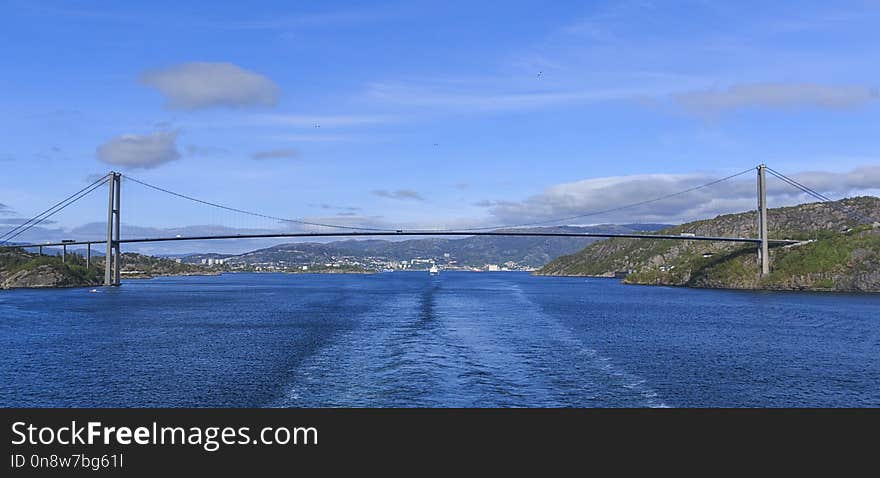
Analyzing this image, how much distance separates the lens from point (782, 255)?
291ft

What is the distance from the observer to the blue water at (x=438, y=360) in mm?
18547

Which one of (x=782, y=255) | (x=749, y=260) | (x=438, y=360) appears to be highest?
(x=782, y=255)

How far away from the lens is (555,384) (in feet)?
66.1

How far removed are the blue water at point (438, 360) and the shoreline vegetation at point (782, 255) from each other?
3494 centimetres

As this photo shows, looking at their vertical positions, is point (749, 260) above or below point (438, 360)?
above

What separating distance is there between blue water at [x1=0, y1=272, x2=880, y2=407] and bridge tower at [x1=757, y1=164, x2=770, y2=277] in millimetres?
39505

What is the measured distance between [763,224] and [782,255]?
673 centimetres

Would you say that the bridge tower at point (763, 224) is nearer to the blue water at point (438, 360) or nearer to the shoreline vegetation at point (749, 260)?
the shoreline vegetation at point (749, 260)

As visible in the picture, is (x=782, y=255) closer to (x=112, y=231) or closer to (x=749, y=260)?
(x=749, y=260)

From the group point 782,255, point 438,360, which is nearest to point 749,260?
point 782,255

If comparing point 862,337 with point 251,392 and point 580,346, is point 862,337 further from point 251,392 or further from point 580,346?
point 251,392

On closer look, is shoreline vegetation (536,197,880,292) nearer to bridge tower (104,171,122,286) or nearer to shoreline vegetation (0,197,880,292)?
shoreline vegetation (0,197,880,292)

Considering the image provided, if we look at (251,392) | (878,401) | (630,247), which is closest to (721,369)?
(878,401)
